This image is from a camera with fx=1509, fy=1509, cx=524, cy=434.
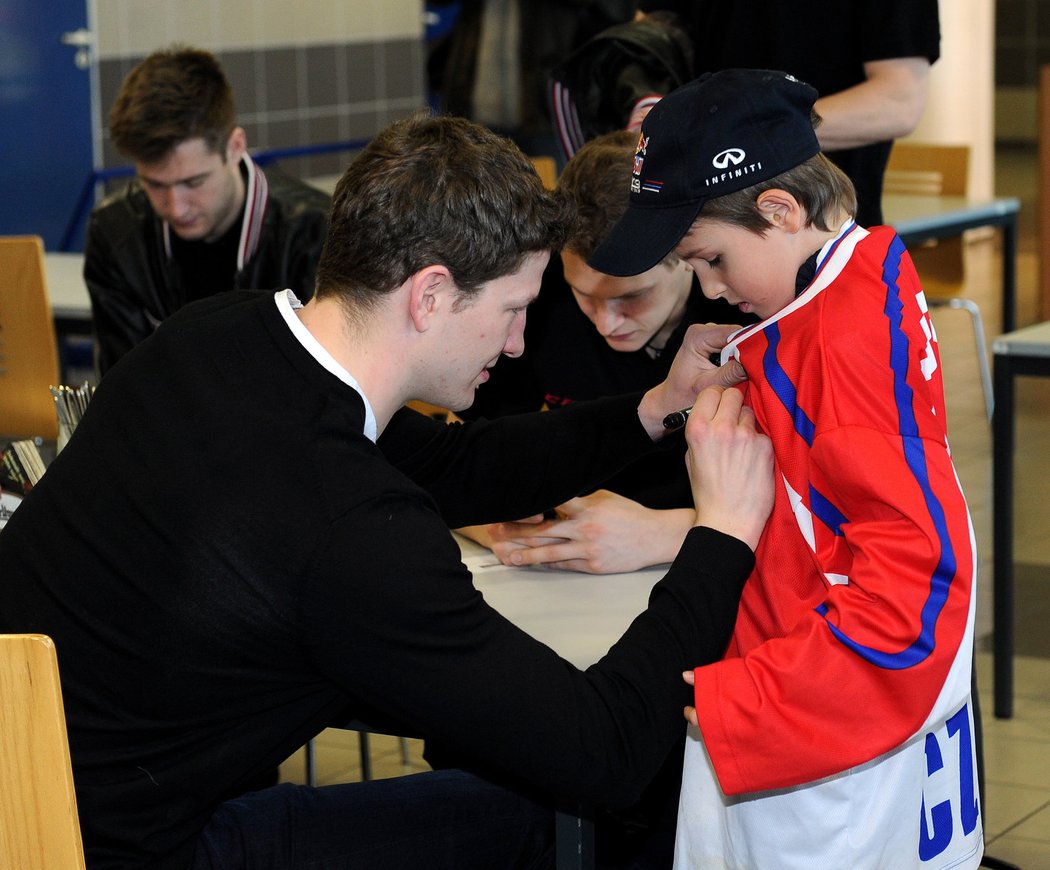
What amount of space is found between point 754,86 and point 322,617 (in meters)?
0.68

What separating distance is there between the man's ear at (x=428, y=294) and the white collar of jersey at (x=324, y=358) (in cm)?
9

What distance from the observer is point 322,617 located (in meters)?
1.31

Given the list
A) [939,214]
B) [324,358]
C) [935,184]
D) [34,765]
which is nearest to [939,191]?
[935,184]

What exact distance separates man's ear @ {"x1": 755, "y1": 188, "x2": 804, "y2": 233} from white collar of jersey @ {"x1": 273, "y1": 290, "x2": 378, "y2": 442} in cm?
43

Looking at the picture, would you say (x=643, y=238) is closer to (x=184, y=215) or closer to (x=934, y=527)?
(x=934, y=527)

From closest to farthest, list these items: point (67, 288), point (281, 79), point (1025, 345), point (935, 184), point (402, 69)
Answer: point (1025, 345)
point (67, 288)
point (935, 184)
point (281, 79)
point (402, 69)

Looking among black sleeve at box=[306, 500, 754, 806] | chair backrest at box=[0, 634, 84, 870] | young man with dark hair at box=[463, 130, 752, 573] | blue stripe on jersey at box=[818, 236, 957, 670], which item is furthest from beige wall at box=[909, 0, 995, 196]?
chair backrest at box=[0, 634, 84, 870]

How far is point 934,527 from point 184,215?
81.6 inches

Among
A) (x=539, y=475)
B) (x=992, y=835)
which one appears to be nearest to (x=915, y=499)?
(x=539, y=475)

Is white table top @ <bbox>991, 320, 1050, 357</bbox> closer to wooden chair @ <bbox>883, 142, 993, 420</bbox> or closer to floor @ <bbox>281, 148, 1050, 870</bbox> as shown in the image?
floor @ <bbox>281, 148, 1050, 870</bbox>

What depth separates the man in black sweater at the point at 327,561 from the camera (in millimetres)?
1322

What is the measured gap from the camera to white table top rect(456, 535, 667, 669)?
5.28 ft

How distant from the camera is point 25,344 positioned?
341cm

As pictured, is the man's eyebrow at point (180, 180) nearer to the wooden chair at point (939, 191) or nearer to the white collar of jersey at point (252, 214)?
the white collar of jersey at point (252, 214)
